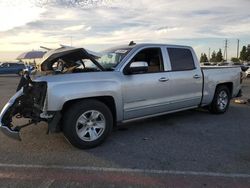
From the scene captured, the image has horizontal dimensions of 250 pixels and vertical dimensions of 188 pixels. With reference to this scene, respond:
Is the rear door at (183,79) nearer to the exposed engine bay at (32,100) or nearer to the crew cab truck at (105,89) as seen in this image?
the crew cab truck at (105,89)

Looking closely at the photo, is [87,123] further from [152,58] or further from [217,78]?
[217,78]

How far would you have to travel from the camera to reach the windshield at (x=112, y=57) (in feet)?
22.0

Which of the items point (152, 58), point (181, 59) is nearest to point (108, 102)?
point (152, 58)

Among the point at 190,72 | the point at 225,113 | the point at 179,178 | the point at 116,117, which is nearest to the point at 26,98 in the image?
the point at 116,117

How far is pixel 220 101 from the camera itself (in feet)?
29.2

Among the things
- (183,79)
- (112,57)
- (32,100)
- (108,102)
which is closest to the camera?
(32,100)

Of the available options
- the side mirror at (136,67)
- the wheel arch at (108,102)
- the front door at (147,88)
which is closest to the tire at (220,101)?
the front door at (147,88)

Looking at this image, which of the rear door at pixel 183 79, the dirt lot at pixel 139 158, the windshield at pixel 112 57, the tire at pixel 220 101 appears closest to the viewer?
the dirt lot at pixel 139 158

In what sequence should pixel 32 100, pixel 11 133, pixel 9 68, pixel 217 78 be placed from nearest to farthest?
1. pixel 11 133
2. pixel 32 100
3. pixel 217 78
4. pixel 9 68

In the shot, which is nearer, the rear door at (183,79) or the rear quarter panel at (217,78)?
the rear door at (183,79)

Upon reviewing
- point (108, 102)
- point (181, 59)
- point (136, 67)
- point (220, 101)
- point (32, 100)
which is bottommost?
point (220, 101)

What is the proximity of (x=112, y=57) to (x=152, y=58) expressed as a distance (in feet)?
2.94

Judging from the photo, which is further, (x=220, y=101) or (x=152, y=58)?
(x=220, y=101)

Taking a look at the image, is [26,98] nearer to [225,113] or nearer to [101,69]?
[101,69]
